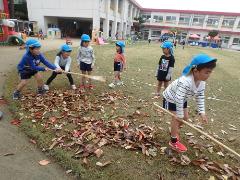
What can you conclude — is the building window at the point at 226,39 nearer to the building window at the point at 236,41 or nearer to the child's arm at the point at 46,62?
the building window at the point at 236,41

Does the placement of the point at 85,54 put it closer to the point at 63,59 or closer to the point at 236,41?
the point at 63,59

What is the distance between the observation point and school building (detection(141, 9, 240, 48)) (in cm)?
4766

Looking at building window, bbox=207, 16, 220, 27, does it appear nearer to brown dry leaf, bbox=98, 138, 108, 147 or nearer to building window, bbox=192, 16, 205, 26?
building window, bbox=192, 16, 205, 26

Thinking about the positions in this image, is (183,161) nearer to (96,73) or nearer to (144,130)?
(144,130)

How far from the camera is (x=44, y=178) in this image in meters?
2.76

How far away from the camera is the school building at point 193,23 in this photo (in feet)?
156

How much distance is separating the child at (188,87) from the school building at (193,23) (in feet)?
168

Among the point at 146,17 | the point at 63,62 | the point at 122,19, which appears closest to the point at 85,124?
the point at 63,62

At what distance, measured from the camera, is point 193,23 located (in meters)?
50.5

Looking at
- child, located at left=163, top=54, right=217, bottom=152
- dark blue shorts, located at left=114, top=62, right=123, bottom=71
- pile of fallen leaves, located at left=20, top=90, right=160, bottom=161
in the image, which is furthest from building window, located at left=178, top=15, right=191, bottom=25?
child, located at left=163, top=54, right=217, bottom=152

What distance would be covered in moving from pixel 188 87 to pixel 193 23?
173 feet

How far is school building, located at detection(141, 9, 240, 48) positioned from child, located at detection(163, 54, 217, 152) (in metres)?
51.1

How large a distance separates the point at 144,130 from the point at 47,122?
1.88m

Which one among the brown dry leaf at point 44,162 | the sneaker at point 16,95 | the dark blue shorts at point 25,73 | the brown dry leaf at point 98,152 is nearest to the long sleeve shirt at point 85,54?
the dark blue shorts at point 25,73
